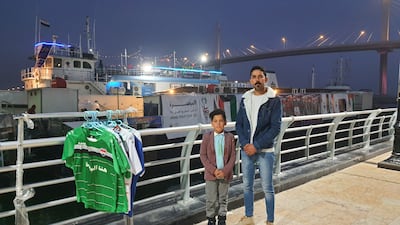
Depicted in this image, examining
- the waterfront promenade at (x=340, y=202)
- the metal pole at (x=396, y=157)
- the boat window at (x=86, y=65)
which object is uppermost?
the boat window at (x=86, y=65)

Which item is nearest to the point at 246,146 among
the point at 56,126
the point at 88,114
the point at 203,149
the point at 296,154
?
the point at 203,149

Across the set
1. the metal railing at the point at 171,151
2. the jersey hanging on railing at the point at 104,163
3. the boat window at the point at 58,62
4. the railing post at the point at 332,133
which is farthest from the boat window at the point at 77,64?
the jersey hanging on railing at the point at 104,163

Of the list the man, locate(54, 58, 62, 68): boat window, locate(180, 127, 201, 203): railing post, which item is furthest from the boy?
locate(54, 58, 62, 68): boat window

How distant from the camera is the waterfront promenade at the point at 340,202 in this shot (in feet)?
11.1

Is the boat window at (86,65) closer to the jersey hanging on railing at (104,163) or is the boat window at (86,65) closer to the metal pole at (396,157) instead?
the metal pole at (396,157)

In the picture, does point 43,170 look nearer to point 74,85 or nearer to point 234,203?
point 234,203

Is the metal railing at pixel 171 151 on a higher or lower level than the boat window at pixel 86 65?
lower

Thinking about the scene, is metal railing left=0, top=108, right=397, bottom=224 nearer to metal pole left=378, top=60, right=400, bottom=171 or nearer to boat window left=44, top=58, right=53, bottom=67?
metal pole left=378, top=60, right=400, bottom=171

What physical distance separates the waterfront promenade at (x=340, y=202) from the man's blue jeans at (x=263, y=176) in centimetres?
30

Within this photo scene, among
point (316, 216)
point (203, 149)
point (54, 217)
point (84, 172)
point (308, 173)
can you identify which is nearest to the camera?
point (84, 172)

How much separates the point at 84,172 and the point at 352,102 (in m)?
25.9

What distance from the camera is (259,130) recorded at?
2932 mm

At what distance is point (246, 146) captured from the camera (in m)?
2.95

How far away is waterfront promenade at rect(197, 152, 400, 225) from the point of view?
11.1ft
